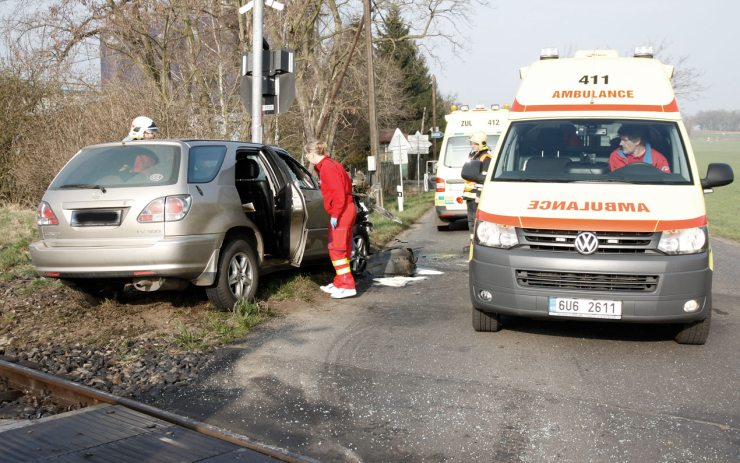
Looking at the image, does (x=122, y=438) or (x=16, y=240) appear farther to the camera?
(x=16, y=240)

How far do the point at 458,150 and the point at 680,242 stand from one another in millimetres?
11292

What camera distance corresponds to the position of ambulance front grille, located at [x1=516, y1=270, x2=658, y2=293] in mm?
5820

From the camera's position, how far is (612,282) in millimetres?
5852

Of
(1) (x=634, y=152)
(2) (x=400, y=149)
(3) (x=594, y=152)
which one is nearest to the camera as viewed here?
(1) (x=634, y=152)

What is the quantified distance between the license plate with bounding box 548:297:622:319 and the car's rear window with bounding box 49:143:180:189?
346cm

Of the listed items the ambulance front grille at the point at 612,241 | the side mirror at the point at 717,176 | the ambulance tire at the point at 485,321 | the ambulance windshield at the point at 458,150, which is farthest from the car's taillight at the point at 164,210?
the ambulance windshield at the point at 458,150

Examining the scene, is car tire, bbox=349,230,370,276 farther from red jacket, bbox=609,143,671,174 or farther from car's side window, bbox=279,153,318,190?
red jacket, bbox=609,143,671,174

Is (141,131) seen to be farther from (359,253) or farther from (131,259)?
(359,253)

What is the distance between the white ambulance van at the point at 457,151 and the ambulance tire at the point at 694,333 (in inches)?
395

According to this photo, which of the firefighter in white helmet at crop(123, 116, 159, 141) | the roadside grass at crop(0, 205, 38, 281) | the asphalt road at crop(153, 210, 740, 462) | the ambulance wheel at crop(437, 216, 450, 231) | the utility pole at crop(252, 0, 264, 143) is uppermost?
the utility pole at crop(252, 0, 264, 143)

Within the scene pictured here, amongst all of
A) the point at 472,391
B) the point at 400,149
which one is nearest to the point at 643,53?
the point at 472,391

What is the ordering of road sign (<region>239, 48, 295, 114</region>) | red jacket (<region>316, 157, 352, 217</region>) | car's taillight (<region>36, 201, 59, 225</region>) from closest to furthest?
car's taillight (<region>36, 201, 59, 225</region>), red jacket (<region>316, 157, 352, 217</region>), road sign (<region>239, 48, 295, 114</region>)

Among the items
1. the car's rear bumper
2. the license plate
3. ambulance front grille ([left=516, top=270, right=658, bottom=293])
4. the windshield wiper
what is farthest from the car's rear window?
the license plate

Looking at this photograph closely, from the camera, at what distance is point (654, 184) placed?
649cm
